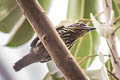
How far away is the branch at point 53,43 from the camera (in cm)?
62

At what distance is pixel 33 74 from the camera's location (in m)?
1.47

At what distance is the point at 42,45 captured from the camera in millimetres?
1145

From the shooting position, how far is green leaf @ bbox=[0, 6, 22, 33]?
1.27 meters

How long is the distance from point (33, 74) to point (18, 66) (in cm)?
36

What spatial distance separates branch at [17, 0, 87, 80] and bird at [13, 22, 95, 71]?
0.44m

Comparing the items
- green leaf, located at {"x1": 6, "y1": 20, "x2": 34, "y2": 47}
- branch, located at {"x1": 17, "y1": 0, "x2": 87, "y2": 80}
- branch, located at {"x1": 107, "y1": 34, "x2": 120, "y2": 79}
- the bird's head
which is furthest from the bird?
branch, located at {"x1": 17, "y1": 0, "x2": 87, "y2": 80}

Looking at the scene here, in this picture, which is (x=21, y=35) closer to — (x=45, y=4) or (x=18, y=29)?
(x=18, y=29)

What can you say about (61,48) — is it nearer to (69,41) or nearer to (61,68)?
(61,68)

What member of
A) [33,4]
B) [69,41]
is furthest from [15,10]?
[33,4]

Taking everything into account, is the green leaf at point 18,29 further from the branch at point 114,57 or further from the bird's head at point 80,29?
the branch at point 114,57

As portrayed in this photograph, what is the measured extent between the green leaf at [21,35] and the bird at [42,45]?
14cm

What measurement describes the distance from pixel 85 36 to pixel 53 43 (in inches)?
28.0

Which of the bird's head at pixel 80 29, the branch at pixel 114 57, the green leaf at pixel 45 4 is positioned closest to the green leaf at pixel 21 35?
the green leaf at pixel 45 4

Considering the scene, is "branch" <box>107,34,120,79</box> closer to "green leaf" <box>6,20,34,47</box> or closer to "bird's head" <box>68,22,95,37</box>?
"bird's head" <box>68,22,95,37</box>
